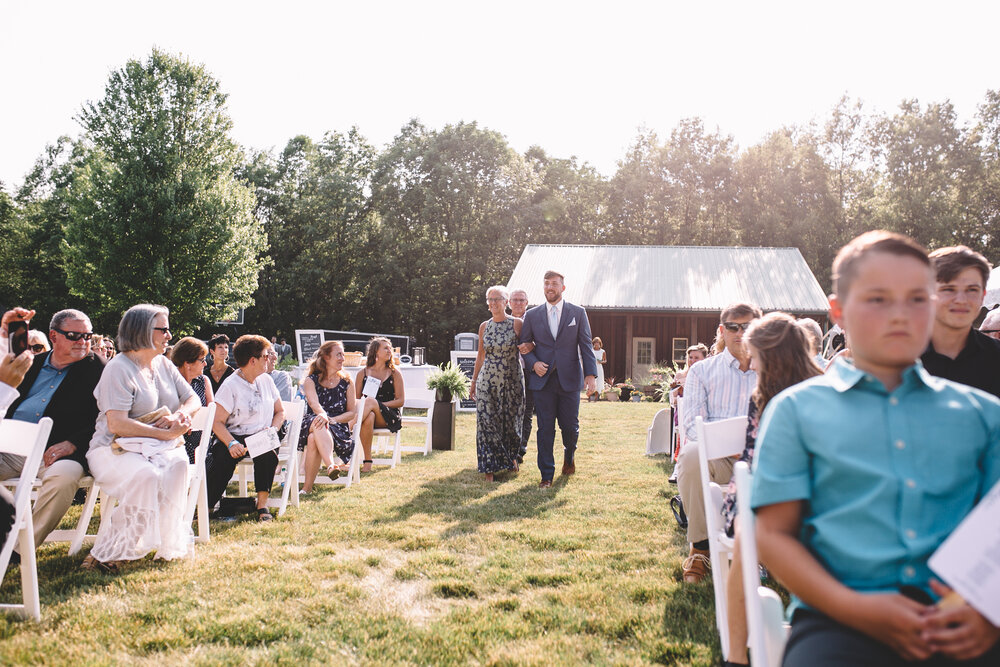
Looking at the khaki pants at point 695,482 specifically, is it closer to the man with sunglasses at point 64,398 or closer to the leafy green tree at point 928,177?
the man with sunglasses at point 64,398

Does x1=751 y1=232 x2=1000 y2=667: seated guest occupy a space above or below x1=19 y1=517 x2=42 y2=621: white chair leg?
above

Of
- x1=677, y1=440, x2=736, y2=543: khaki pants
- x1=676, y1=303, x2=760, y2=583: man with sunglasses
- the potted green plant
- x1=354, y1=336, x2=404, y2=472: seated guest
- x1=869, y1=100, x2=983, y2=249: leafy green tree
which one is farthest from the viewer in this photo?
x1=869, y1=100, x2=983, y2=249: leafy green tree

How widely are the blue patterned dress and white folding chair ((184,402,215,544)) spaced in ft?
7.78

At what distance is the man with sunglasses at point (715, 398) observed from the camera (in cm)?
417

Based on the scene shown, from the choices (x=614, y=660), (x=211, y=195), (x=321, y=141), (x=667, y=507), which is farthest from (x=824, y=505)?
(x=321, y=141)

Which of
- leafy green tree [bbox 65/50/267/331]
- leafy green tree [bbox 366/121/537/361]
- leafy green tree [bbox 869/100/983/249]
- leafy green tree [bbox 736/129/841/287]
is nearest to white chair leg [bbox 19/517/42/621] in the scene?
leafy green tree [bbox 65/50/267/331]

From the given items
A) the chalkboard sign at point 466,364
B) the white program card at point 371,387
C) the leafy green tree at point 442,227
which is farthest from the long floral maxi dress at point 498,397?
the leafy green tree at point 442,227

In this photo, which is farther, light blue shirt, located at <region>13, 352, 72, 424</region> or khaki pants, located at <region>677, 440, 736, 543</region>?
light blue shirt, located at <region>13, 352, 72, 424</region>

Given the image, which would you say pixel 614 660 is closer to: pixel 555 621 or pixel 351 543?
pixel 555 621

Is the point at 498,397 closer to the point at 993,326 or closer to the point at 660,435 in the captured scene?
the point at 660,435

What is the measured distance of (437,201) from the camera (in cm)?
3772

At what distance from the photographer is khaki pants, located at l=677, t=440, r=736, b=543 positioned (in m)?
4.06

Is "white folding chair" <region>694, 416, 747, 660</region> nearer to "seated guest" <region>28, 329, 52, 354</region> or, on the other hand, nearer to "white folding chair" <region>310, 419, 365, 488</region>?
"white folding chair" <region>310, 419, 365, 488</region>

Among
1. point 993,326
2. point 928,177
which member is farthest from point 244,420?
point 928,177
